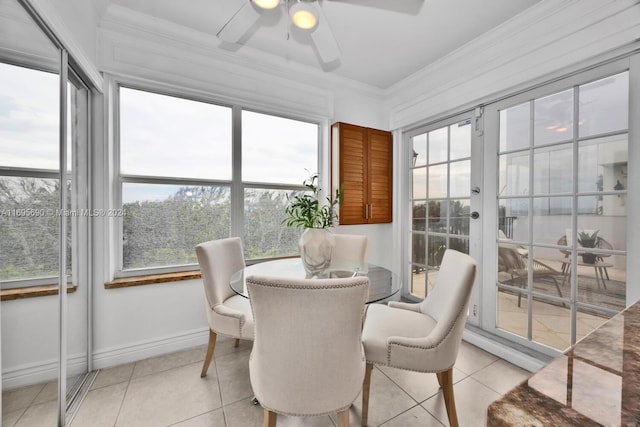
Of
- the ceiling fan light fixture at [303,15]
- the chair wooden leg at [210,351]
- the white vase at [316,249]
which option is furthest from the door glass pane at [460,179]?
A: the chair wooden leg at [210,351]

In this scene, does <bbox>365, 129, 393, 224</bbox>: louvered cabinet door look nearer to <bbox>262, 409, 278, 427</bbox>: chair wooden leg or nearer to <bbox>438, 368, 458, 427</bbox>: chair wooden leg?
<bbox>438, 368, 458, 427</bbox>: chair wooden leg

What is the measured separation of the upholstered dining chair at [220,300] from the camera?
1.68 m

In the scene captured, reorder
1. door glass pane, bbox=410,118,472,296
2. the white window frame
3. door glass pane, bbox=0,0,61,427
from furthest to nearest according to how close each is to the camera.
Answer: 1. door glass pane, bbox=410,118,472,296
2. the white window frame
3. door glass pane, bbox=0,0,61,427

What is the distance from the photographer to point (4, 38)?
1075 mm

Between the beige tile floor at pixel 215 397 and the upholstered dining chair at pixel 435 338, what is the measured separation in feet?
0.88

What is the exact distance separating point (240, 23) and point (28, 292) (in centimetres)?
177

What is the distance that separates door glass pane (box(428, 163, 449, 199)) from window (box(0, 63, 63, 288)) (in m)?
3.05

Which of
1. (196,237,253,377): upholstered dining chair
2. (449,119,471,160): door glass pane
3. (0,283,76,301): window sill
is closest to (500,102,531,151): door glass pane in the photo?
(449,119,471,160): door glass pane

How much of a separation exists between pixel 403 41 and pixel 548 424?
273cm

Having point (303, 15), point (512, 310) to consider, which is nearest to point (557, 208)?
point (512, 310)

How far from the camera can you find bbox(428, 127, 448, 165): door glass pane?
277 centimetres

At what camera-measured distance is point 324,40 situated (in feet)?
5.43

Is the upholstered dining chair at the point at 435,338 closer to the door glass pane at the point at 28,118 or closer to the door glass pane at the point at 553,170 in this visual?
the door glass pane at the point at 553,170

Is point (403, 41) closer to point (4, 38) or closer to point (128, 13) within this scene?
point (128, 13)
